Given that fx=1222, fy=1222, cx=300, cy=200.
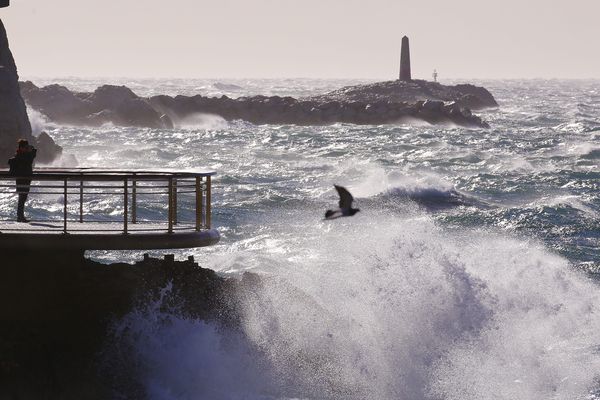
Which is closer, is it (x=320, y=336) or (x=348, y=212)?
(x=348, y=212)

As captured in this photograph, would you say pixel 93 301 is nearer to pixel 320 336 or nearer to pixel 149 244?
pixel 149 244

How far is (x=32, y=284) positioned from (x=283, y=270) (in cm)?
986

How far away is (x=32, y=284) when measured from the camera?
1366 cm

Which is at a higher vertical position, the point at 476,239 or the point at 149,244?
the point at 149,244

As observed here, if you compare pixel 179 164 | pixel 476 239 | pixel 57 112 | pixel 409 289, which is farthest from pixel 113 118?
pixel 409 289

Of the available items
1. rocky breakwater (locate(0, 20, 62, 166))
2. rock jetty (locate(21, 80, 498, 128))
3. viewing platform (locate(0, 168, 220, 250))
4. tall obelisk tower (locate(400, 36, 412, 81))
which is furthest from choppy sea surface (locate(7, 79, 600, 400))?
tall obelisk tower (locate(400, 36, 412, 81))

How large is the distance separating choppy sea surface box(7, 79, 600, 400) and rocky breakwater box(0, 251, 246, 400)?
27 cm

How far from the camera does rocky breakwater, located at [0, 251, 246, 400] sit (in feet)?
42.9

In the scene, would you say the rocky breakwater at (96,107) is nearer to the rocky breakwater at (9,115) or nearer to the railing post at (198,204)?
the rocky breakwater at (9,115)

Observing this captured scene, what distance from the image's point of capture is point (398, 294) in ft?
57.9

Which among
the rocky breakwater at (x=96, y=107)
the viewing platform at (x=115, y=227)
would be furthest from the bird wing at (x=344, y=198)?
the rocky breakwater at (x=96, y=107)

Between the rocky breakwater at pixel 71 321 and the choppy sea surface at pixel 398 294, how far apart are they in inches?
10.7

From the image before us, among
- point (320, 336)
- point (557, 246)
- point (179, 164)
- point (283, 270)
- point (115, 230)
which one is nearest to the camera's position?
point (115, 230)

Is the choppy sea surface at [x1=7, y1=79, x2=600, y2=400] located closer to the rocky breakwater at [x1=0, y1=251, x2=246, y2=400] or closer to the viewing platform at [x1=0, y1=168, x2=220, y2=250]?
the rocky breakwater at [x1=0, y1=251, x2=246, y2=400]
